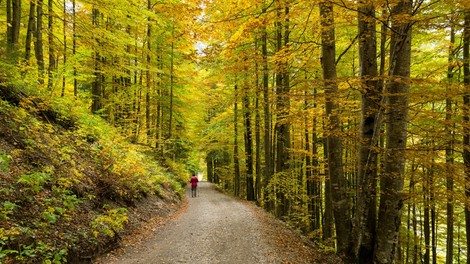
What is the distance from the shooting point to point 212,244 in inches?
301

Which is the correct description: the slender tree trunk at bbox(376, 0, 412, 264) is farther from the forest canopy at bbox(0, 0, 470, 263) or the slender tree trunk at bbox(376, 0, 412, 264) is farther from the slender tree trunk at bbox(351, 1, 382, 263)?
the slender tree trunk at bbox(351, 1, 382, 263)

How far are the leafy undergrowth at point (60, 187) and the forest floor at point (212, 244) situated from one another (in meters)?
A: 0.56

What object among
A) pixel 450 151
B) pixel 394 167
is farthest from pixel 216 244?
pixel 450 151

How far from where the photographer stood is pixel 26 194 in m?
5.24

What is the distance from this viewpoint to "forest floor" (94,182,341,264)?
656 centimetres

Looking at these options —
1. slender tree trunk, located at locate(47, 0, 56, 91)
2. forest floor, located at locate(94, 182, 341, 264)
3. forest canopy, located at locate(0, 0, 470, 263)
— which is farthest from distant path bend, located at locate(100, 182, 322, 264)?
slender tree trunk, located at locate(47, 0, 56, 91)

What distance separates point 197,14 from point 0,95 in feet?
17.4

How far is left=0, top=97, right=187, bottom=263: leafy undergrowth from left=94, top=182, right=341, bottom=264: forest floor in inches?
21.9

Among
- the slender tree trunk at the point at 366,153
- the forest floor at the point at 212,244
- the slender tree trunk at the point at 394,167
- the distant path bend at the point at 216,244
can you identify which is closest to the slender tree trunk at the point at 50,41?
the forest floor at the point at 212,244

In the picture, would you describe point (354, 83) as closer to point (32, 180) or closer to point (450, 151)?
point (32, 180)

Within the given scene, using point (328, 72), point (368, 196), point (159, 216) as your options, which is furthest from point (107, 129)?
point (368, 196)

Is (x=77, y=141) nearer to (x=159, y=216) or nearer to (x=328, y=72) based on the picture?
(x=159, y=216)

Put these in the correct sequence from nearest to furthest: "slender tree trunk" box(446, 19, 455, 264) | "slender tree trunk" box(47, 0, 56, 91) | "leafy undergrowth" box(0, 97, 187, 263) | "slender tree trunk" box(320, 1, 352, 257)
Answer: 1. "leafy undergrowth" box(0, 97, 187, 263)
2. "slender tree trunk" box(446, 19, 455, 264)
3. "slender tree trunk" box(320, 1, 352, 257)
4. "slender tree trunk" box(47, 0, 56, 91)

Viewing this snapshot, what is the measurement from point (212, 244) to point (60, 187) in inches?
155
